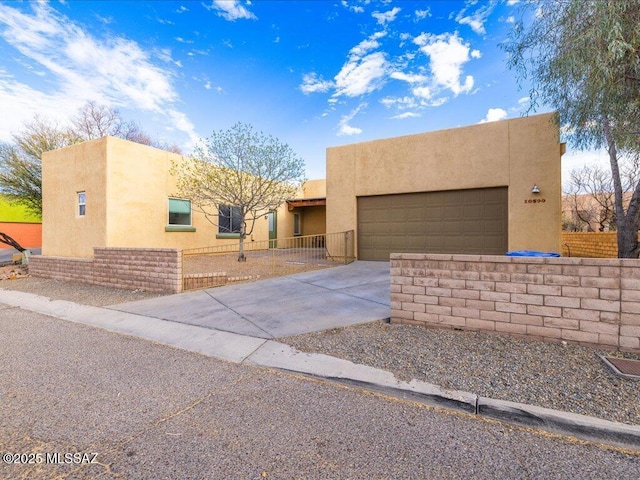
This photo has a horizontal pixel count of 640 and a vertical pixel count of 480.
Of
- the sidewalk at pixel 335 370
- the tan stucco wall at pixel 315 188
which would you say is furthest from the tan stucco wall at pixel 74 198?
the tan stucco wall at pixel 315 188

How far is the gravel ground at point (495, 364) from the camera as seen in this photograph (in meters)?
2.63

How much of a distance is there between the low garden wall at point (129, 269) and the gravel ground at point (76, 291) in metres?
0.22

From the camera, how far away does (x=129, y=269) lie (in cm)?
817

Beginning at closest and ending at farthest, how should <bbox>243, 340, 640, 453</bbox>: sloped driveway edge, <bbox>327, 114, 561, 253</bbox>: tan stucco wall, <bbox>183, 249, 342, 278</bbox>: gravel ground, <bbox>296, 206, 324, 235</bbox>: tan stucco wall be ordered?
1. <bbox>243, 340, 640, 453</bbox>: sloped driveway edge
2. <bbox>327, 114, 561, 253</bbox>: tan stucco wall
3. <bbox>183, 249, 342, 278</bbox>: gravel ground
4. <bbox>296, 206, 324, 235</bbox>: tan stucco wall

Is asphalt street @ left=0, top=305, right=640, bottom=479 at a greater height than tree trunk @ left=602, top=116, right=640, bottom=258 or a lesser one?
lesser

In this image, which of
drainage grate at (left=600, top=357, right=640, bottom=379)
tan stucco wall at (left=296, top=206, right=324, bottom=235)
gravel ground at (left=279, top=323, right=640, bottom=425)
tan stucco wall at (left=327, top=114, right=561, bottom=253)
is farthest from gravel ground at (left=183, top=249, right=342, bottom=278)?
tan stucco wall at (left=296, top=206, right=324, bottom=235)

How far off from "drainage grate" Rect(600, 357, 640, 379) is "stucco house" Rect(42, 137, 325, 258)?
11.1m

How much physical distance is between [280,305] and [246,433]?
360 cm

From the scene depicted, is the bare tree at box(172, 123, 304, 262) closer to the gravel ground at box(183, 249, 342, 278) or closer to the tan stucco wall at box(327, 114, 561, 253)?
the gravel ground at box(183, 249, 342, 278)

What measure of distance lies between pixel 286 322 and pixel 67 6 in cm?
1143

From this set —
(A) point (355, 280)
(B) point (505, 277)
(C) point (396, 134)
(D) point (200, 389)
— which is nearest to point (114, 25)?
(C) point (396, 134)

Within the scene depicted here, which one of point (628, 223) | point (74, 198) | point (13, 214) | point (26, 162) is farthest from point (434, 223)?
point (13, 214)

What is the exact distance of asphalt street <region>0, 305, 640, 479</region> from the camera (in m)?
1.98

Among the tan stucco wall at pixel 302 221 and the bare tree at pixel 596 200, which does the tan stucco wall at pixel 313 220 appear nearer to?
the tan stucco wall at pixel 302 221
